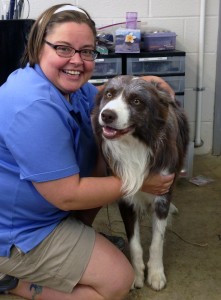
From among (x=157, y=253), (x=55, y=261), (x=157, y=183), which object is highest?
(x=157, y=183)

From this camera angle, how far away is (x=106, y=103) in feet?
4.72

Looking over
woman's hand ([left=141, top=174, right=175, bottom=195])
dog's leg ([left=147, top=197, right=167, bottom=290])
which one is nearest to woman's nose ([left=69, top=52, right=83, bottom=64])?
woman's hand ([left=141, top=174, right=175, bottom=195])

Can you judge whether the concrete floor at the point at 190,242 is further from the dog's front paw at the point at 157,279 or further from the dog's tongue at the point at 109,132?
the dog's tongue at the point at 109,132

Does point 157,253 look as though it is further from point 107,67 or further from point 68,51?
point 107,67

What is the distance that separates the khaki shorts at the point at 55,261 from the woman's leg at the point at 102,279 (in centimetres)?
3

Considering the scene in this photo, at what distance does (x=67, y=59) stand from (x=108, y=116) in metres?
0.26

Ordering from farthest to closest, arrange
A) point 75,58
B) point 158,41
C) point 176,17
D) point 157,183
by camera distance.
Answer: point 176,17 → point 158,41 → point 157,183 → point 75,58

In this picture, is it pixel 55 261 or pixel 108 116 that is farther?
pixel 55 261

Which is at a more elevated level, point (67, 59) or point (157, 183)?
point (67, 59)

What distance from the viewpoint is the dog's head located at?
132 centimetres

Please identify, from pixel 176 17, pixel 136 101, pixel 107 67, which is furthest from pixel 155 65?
pixel 136 101

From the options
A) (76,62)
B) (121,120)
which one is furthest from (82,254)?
(76,62)

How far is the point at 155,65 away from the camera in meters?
2.67

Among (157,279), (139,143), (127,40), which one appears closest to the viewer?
(139,143)
